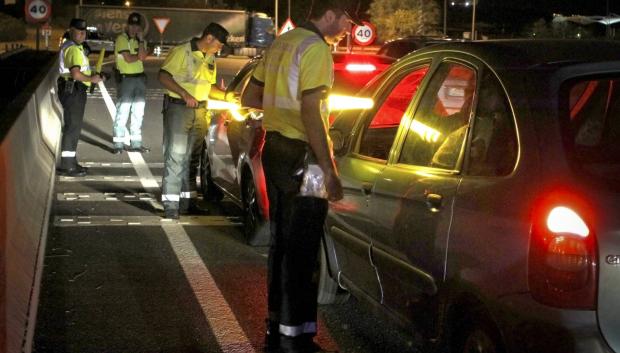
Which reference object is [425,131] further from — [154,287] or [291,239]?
[154,287]

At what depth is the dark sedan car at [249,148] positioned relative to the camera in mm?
7426

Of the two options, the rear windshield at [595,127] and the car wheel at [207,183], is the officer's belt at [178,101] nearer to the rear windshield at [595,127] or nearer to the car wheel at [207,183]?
the car wheel at [207,183]

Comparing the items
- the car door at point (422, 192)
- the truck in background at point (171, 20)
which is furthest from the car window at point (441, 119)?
the truck in background at point (171, 20)

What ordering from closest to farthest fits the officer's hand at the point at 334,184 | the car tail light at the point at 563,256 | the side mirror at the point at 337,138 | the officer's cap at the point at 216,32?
1. the car tail light at the point at 563,256
2. the officer's hand at the point at 334,184
3. the side mirror at the point at 337,138
4. the officer's cap at the point at 216,32

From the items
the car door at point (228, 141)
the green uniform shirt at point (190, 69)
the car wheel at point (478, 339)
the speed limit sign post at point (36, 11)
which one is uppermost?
the speed limit sign post at point (36, 11)

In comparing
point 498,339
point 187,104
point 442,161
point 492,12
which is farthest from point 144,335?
point 492,12

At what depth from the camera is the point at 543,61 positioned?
3805 mm

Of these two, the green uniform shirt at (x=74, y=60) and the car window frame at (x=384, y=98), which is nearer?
the car window frame at (x=384, y=98)

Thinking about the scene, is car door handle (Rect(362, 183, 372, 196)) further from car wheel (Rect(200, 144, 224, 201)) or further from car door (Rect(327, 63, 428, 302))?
car wheel (Rect(200, 144, 224, 201))

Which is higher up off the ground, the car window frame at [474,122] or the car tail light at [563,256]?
the car window frame at [474,122]

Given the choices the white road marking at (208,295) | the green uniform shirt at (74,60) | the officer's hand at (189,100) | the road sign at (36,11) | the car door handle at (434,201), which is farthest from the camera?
the road sign at (36,11)

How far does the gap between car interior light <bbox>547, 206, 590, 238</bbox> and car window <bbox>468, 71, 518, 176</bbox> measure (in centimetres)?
37

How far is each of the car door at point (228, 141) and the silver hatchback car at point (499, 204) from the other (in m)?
3.17

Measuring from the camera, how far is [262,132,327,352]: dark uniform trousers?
14.9ft
